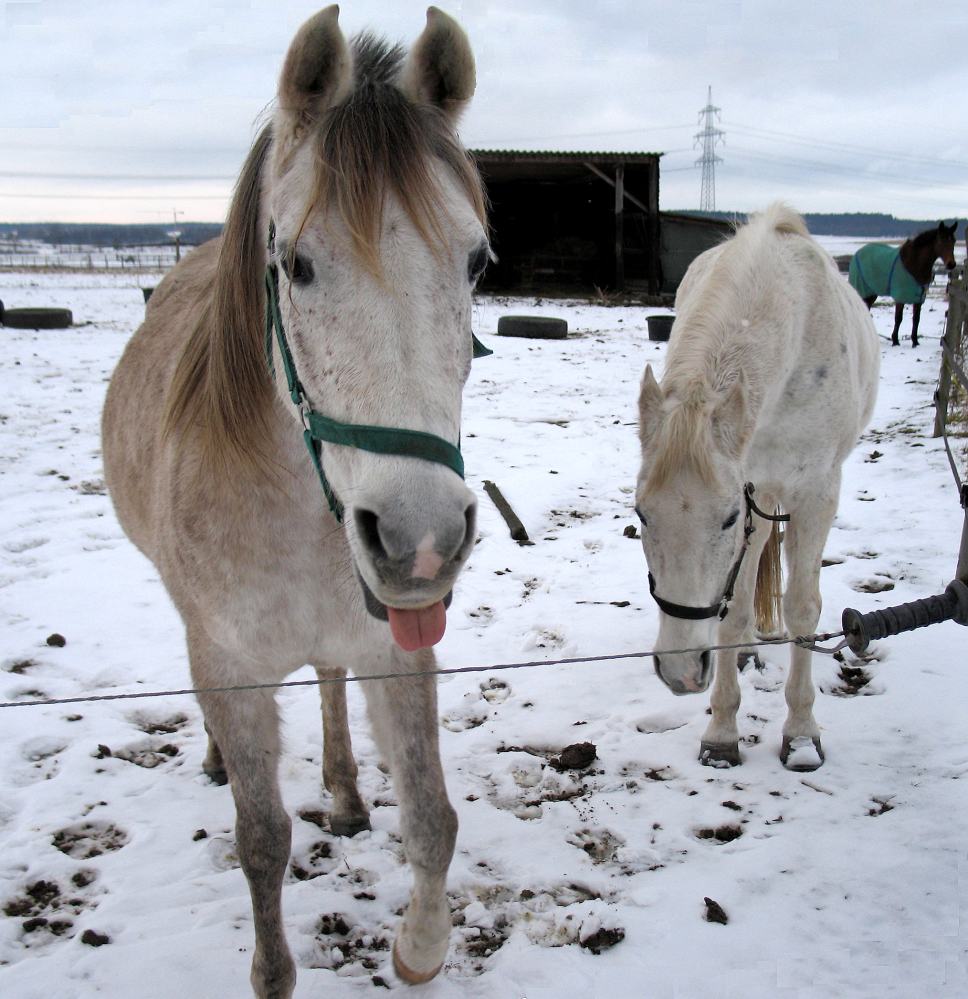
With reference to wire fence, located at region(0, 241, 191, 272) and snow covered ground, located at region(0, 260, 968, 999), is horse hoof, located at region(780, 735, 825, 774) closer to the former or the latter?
snow covered ground, located at region(0, 260, 968, 999)

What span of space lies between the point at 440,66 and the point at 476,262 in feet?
A: 1.43

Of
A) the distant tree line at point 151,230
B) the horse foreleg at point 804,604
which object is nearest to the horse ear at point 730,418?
the horse foreleg at point 804,604

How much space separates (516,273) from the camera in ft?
69.4

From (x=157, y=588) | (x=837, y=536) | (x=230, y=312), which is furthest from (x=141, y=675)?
(x=837, y=536)

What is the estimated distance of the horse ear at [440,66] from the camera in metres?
1.60

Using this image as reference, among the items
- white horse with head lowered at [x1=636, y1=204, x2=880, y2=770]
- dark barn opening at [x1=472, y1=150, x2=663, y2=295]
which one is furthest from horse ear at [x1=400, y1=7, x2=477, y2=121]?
dark barn opening at [x1=472, y1=150, x2=663, y2=295]

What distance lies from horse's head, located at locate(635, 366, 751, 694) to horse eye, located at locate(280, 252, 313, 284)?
4.30 ft

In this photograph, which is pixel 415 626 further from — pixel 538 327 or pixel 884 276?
pixel 884 276

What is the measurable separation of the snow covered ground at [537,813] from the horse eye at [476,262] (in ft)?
6.11

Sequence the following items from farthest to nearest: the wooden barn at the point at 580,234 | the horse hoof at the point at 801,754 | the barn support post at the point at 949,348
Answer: the wooden barn at the point at 580,234, the barn support post at the point at 949,348, the horse hoof at the point at 801,754

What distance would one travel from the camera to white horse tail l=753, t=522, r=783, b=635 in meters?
3.82

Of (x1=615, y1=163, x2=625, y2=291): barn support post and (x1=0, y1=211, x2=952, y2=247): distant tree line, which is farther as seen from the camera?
(x1=0, y1=211, x2=952, y2=247): distant tree line

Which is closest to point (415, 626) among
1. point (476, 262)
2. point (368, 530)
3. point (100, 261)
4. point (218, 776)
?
point (368, 530)

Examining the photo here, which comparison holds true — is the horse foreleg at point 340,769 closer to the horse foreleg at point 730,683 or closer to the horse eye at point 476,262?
the horse foreleg at point 730,683
